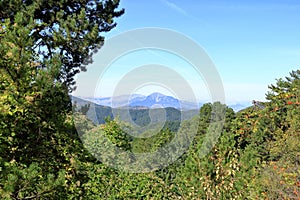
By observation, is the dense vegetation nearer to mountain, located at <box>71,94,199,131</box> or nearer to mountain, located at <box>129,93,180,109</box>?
mountain, located at <box>71,94,199,131</box>

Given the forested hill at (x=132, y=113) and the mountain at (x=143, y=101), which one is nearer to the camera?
the mountain at (x=143, y=101)

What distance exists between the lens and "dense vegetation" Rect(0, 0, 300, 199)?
325 cm

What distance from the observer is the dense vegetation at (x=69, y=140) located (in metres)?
3.25

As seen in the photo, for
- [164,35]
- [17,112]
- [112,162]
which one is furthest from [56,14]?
[17,112]

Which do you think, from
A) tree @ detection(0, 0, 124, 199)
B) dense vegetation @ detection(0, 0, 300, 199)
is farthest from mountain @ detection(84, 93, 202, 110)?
tree @ detection(0, 0, 124, 199)

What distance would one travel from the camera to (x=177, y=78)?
23.8 feet

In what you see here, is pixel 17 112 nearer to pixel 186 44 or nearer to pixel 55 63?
pixel 55 63

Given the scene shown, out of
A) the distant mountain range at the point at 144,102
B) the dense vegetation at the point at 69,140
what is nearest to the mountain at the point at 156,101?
the distant mountain range at the point at 144,102

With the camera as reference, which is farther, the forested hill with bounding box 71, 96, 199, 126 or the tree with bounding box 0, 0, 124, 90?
the forested hill with bounding box 71, 96, 199, 126

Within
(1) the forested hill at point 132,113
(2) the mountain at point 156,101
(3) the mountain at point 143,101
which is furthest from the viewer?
(2) the mountain at point 156,101

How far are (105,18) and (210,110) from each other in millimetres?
7451

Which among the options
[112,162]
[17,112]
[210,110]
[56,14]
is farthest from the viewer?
[210,110]

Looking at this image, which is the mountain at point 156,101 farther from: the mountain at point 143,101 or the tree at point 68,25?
the tree at point 68,25

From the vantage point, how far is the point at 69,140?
179 inches
